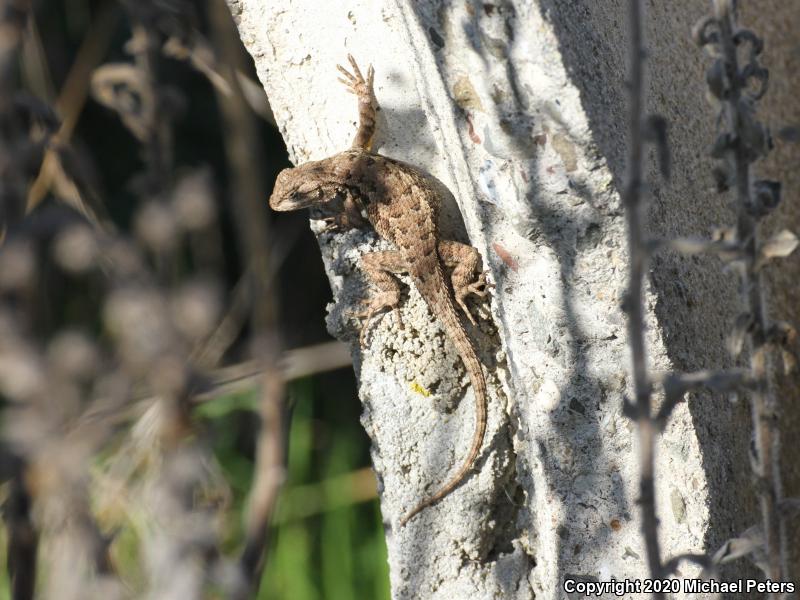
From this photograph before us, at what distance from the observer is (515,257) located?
1.76 meters

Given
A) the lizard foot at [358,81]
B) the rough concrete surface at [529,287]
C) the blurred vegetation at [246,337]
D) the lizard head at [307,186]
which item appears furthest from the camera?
the blurred vegetation at [246,337]

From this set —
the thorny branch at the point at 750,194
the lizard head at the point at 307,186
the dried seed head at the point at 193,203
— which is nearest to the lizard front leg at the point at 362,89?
the lizard head at the point at 307,186

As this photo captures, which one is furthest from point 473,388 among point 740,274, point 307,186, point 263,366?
point 263,366

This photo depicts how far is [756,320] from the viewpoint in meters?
1.23

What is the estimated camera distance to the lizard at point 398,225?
2.02 meters

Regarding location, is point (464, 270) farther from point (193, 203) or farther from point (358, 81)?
point (193, 203)

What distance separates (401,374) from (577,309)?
0.48 metres

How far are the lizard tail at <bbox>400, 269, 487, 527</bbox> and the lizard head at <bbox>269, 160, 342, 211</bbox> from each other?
49 centimetres

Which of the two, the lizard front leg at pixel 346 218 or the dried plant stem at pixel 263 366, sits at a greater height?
the lizard front leg at pixel 346 218

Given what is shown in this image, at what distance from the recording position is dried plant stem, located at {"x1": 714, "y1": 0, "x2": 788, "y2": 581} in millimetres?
1159

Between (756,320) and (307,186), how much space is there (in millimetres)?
1511

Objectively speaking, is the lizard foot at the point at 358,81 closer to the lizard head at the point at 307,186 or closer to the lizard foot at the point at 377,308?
the lizard head at the point at 307,186

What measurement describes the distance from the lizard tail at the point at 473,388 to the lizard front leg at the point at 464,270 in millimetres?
45

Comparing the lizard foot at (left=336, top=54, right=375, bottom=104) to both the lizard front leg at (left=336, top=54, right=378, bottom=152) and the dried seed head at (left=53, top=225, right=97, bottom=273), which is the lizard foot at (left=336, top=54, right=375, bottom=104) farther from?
the dried seed head at (left=53, top=225, right=97, bottom=273)
